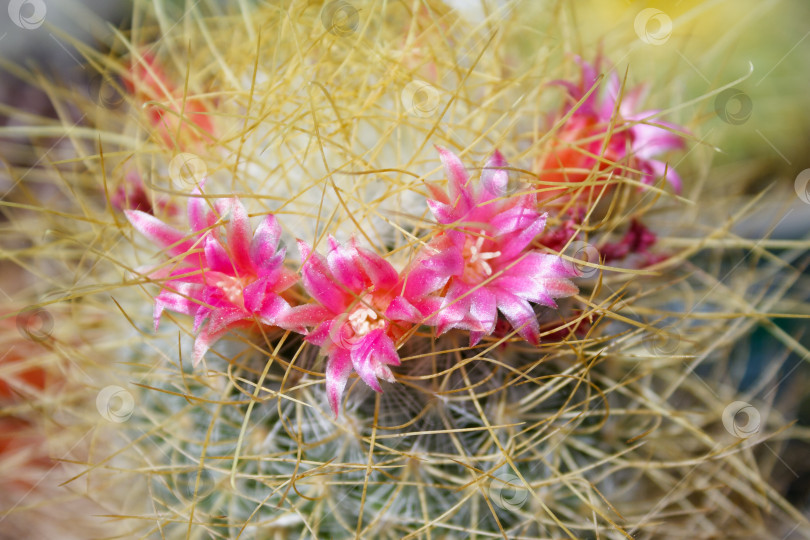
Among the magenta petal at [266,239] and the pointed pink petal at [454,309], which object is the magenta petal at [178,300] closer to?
the magenta petal at [266,239]

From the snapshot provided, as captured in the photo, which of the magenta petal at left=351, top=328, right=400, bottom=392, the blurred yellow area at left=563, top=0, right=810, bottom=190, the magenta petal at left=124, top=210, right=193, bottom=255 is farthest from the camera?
the blurred yellow area at left=563, top=0, right=810, bottom=190

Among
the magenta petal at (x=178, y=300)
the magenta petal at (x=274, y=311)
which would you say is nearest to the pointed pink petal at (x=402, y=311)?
the magenta petal at (x=274, y=311)

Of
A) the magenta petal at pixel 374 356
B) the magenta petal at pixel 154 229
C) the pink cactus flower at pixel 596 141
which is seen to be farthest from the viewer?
the pink cactus flower at pixel 596 141

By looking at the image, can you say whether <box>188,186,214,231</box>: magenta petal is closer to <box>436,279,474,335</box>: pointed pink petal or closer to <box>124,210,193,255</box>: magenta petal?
<box>124,210,193,255</box>: magenta petal

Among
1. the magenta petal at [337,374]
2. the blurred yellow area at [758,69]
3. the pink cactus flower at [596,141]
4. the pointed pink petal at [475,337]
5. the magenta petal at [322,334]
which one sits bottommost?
the magenta petal at [337,374]

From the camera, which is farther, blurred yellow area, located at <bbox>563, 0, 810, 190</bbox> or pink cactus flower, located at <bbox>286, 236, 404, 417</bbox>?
blurred yellow area, located at <bbox>563, 0, 810, 190</bbox>

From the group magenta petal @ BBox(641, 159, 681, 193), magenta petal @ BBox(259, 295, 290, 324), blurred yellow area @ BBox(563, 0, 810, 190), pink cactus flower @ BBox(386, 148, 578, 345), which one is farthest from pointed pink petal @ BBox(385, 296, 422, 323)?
blurred yellow area @ BBox(563, 0, 810, 190)

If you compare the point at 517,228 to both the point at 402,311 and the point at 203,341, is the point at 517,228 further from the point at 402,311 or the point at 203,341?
the point at 203,341

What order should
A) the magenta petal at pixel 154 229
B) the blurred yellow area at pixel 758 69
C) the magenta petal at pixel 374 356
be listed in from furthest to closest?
1. the blurred yellow area at pixel 758 69
2. the magenta petal at pixel 154 229
3. the magenta petal at pixel 374 356
